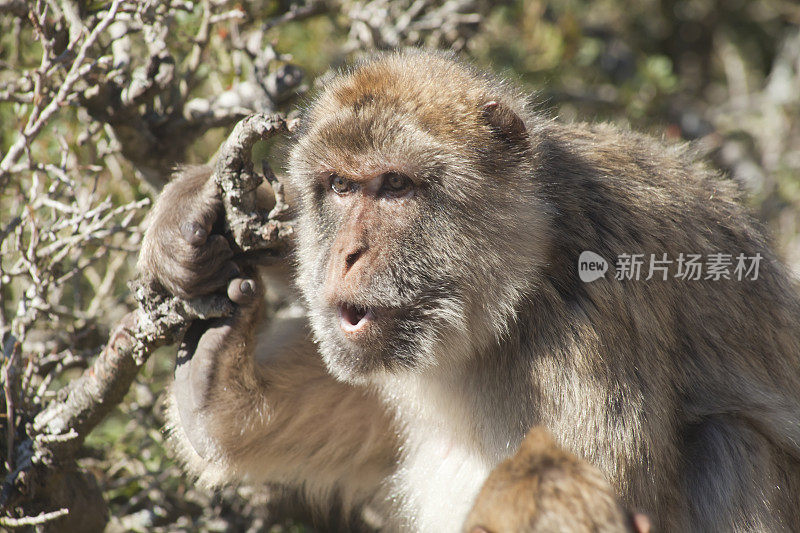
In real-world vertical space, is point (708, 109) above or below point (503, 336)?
below

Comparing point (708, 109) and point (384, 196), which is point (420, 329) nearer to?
point (384, 196)

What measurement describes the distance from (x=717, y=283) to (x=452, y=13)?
241cm

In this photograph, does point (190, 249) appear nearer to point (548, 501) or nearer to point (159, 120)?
point (159, 120)

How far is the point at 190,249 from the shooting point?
3.02 meters

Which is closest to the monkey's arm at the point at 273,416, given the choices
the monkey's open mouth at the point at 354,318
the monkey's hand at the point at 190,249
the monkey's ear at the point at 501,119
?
the monkey's hand at the point at 190,249

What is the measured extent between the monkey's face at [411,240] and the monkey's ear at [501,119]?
0.03 metres

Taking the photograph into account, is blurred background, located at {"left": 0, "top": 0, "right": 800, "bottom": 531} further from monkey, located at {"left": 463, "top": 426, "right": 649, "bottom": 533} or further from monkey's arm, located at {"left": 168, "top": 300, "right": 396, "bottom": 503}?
monkey, located at {"left": 463, "top": 426, "right": 649, "bottom": 533}

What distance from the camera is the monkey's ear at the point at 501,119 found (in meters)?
2.87

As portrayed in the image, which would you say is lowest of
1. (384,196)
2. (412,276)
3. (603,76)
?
(603,76)

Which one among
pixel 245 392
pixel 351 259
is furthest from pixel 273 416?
pixel 351 259

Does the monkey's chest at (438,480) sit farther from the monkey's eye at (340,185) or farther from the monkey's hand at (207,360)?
the monkey's eye at (340,185)

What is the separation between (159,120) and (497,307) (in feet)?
6.56

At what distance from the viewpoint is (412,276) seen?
2.80m

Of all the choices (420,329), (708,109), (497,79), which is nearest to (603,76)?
(708,109)
